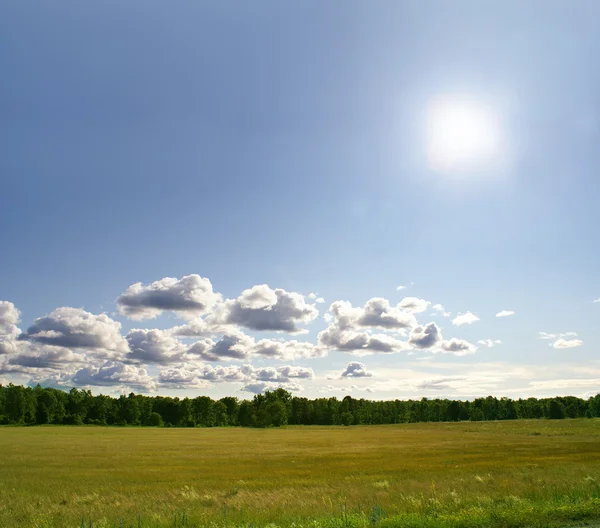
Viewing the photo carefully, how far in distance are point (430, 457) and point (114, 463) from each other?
31.6 m

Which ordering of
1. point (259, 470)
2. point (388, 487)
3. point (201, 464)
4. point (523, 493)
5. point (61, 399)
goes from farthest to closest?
point (61, 399), point (201, 464), point (259, 470), point (388, 487), point (523, 493)

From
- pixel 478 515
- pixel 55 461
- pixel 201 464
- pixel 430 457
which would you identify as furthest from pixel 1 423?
pixel 478 515

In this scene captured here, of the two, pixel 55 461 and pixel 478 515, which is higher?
pixel 478 515

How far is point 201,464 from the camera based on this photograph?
152 feet

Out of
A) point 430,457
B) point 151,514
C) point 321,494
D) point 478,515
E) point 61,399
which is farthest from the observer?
point 61,399

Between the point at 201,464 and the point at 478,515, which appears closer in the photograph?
the point at 478,515

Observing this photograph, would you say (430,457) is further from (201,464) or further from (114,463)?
(114,463)

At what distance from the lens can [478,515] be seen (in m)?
17.1

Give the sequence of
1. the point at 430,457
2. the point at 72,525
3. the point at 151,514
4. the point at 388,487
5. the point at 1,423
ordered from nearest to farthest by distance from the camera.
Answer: the point at 72,525, the point at 151,514, the point at 388,487, the point at 430,457, the point at 1,423

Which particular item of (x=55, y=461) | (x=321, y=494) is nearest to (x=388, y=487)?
(x=321, y=494)

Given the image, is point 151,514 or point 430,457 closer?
point 151,514

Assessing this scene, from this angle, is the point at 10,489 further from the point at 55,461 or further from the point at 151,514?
the point at 55,461

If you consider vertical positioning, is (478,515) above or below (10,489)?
above

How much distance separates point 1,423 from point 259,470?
519 ft
